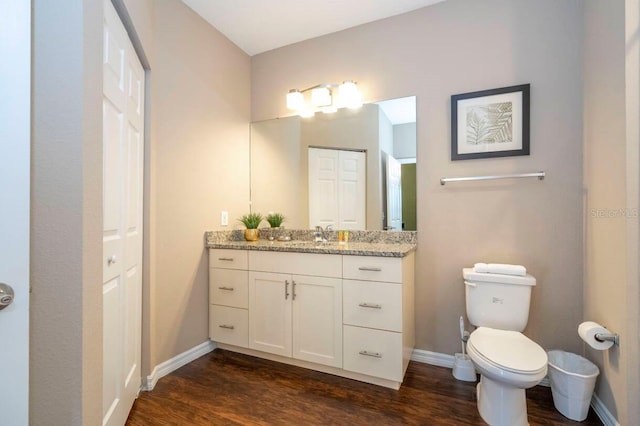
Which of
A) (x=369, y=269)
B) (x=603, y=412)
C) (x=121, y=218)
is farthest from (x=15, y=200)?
(x=603, y=412)

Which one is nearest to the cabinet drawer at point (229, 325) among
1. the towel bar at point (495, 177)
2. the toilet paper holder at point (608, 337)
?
the towel bar at point (495, 177)

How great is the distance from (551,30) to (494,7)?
39 centimetres

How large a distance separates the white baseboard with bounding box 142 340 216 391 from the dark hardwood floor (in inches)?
1.5

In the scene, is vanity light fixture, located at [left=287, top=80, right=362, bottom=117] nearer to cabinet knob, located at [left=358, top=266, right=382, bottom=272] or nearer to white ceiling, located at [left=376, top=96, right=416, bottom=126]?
white ceiling, located at [left=376, top=96, right=416, bottom=126]

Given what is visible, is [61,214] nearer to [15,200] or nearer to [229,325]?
[15,200]

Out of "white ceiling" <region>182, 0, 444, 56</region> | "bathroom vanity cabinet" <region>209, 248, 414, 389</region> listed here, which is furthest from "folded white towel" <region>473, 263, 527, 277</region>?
"white ceiling" <region>182, 0, 444, 56</region>

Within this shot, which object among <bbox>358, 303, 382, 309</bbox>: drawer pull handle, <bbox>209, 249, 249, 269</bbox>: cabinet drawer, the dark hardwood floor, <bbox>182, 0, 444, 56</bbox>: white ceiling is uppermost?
<bbox>182, 0, 444, 56</bbox>: white ceiling

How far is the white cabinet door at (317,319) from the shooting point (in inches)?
74.9

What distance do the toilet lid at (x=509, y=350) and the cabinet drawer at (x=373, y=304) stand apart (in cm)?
43

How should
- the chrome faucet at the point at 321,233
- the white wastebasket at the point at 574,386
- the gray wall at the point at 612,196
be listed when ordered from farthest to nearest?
1. the chrome faucet at the point at 321,233
2. the white wastebasket at the point at 574,386
3. the gray wall at the point at 612,196

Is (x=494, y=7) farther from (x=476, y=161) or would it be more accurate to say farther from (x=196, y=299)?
(x=196, y=299)

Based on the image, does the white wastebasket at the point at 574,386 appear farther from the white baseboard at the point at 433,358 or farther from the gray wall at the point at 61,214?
the gray wall at the point at 61,214

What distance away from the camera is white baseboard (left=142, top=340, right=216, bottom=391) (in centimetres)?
181

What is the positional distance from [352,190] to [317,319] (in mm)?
1080
